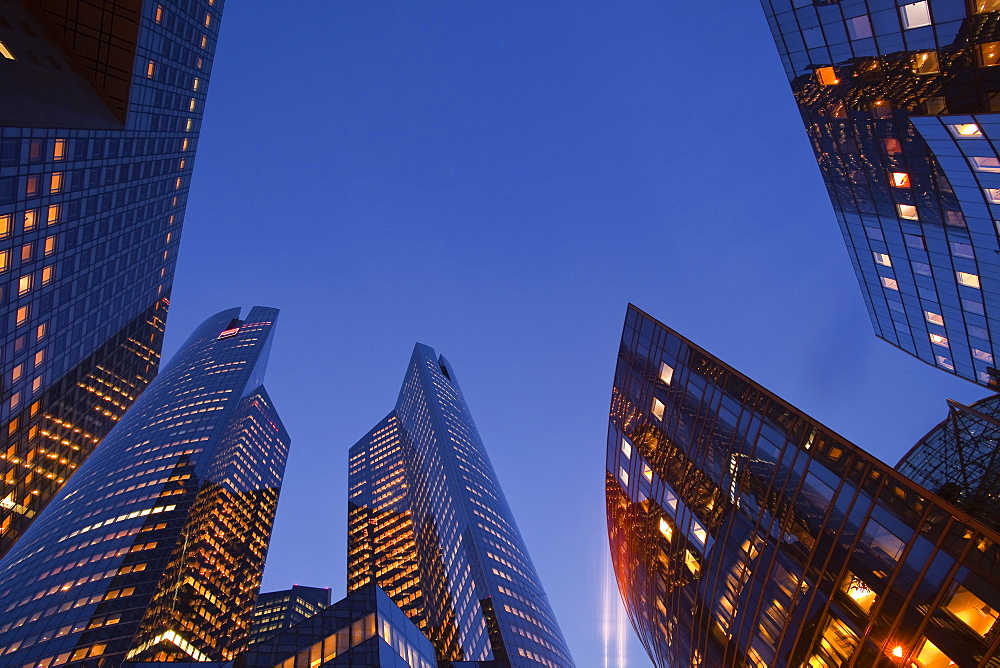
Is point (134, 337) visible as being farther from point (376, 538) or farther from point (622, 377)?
point (376, 538)

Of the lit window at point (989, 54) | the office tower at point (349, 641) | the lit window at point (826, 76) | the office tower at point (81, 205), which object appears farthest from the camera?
the office tower at point (349, 641)

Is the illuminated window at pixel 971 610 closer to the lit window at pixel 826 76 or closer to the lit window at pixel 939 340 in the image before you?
the lit window at pixel 826 76

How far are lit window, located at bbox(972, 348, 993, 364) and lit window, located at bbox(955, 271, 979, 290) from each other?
858 centimetres

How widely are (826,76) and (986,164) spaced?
40.9 feet

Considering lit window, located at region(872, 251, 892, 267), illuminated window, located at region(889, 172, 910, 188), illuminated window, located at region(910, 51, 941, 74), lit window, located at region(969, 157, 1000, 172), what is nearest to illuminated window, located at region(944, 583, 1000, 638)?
lit window, located at region(969, 157, 1000, 172)

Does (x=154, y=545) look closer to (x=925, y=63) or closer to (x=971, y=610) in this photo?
(x=971, y=610)

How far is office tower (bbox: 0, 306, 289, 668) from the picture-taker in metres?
91.8

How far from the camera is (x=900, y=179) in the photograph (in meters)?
42.9

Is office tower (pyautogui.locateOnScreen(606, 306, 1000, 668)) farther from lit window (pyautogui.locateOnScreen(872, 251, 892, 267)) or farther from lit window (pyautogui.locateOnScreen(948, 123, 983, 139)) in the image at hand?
lit window (pyautogui.locateOnScreen(872, 251, 892, 267))

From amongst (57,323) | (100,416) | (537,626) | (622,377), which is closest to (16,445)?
(57,323)

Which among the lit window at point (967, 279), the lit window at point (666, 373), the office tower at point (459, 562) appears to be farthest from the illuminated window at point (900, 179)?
the office tower at point (459, 562)

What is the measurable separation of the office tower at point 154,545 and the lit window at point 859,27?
11740cm

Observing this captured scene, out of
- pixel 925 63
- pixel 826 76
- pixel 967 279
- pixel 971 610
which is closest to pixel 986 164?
pixel 925 63

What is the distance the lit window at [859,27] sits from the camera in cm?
3542
